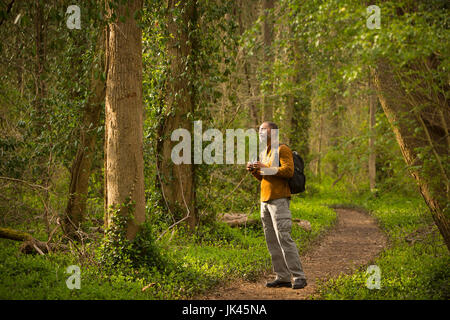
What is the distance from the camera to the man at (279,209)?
6.30m

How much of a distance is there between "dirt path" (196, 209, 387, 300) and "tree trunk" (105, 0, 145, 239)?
6.26 ft

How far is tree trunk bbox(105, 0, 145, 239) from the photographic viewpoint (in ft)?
21.7

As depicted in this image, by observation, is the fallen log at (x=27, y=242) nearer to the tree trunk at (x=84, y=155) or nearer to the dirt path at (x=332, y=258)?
the tree trunk at (x=84, y=155)

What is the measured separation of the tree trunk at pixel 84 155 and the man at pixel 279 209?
13.7 ft

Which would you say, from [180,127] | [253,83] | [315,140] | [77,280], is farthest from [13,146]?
[315,140]

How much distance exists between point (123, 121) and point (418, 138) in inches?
181

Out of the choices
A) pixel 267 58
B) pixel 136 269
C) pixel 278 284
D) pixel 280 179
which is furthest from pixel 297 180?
pixel 267 58

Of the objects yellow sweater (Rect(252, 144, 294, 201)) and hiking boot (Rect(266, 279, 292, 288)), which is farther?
hiking boot (Rect(266, 279, 292, 288))

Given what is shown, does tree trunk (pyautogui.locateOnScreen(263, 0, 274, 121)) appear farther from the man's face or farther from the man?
Result: the man

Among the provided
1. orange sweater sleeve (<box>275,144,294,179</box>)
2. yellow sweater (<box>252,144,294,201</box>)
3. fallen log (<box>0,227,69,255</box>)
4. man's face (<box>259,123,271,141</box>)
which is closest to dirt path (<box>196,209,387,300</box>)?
yellow sweater (<box>252,144,294,201</box>)

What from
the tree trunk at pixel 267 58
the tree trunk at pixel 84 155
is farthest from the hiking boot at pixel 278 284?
the tree trunk at pixel 267 58
